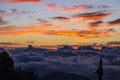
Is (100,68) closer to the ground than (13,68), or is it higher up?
higher up

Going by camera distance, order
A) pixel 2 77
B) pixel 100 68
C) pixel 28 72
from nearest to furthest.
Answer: pixel 100 68 → pixel 2 77 → pixel 28 72

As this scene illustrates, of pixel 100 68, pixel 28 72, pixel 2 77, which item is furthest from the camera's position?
pixel 28 72

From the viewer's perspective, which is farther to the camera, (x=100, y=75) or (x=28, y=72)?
(x=28, y=72)

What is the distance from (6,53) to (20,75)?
4.26 meters

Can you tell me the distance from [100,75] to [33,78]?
32.6 meters

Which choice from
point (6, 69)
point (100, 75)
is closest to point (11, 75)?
A: point (6, 69)

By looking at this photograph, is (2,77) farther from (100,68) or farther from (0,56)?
(100,68)

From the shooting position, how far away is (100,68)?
43625 millimetres

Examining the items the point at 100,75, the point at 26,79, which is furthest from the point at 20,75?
the point at 100,75

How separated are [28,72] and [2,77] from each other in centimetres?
597

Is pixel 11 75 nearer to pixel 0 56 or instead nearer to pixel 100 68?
pixel 0 56

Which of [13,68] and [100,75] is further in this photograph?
[13,68]

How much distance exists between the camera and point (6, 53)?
73.5 m

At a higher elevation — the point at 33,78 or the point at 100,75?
the point at 100,75
